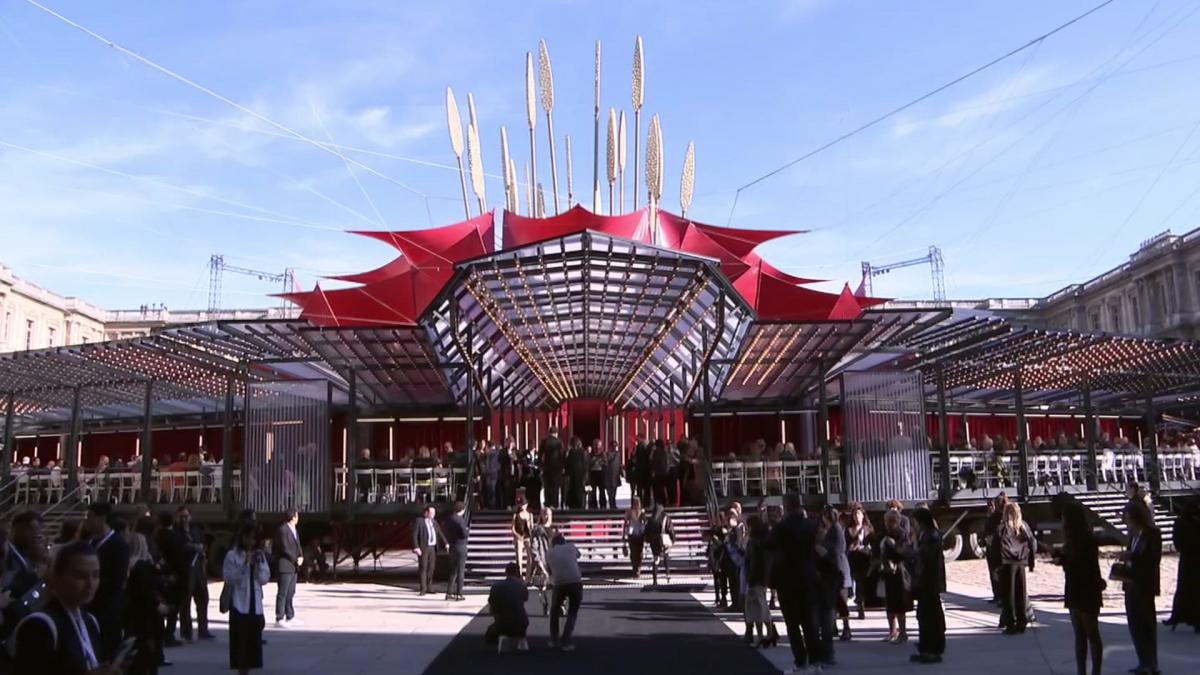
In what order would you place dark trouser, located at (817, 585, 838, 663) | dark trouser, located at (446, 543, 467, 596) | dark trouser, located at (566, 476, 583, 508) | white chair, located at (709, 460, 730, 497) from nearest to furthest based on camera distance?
dark trouser, located at (817, 585, 838, 663) < dark trouser, located at (446, 543, 467, 596) < dark trouser, located at (566, 476, 583, 508) < white chair, located at (709, 460, 730, 497)

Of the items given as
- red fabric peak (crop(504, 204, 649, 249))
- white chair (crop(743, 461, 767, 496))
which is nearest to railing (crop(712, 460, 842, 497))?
white chair (crop(743, 461, 767, 496))

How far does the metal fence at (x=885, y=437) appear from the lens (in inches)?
750

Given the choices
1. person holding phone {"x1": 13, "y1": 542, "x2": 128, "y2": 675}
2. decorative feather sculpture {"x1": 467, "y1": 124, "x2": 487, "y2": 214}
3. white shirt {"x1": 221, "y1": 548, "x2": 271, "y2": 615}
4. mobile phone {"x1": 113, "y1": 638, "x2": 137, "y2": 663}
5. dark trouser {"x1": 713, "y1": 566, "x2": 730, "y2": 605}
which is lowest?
dark trouser {"x1": 713, "y1": 566, "x2": 730, "y2": 605}

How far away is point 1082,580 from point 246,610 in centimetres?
665

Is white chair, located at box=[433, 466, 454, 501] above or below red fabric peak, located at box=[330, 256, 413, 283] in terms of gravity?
below

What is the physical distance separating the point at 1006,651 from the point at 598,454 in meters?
11.2

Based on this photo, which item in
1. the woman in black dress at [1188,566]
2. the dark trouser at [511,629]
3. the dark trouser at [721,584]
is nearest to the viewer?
the dark trouser at [511,629]

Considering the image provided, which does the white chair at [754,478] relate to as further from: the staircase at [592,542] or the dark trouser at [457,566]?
the dark trouser at [457,566]

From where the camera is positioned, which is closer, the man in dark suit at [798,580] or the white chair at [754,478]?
the man in dark suit at [798,580]

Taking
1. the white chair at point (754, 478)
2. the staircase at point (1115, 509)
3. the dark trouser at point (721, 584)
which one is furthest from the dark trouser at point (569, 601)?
the staircase at point (1115, 509)

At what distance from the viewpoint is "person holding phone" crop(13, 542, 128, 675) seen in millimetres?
3047

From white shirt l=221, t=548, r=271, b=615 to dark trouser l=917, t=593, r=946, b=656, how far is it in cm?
579

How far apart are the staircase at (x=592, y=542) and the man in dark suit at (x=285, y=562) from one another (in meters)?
4.99

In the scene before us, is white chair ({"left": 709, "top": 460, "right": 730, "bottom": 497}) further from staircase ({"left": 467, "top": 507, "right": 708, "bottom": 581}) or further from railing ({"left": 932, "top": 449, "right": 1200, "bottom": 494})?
railing ({"left": 932, "top": 449, "right": 1200, "bottom": 494})
